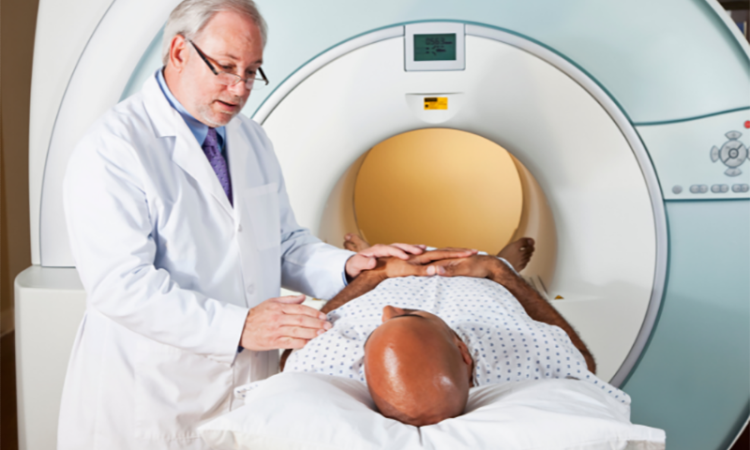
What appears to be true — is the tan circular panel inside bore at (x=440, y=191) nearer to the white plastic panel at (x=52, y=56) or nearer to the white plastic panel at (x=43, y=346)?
the white plastic panel at (x=52, y=56)

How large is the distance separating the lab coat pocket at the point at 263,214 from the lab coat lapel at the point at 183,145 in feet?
0.26

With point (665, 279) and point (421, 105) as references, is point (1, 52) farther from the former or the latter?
point (665, 279)

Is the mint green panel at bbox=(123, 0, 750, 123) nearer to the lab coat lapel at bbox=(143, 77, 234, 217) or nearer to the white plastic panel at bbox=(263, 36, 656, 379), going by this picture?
the white plastic panel at bbox=(263, 36, 656, 379)

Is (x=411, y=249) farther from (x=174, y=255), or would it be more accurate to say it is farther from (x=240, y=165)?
(x=174, y=255)

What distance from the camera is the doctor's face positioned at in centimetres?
101

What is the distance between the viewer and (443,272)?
1407 mm

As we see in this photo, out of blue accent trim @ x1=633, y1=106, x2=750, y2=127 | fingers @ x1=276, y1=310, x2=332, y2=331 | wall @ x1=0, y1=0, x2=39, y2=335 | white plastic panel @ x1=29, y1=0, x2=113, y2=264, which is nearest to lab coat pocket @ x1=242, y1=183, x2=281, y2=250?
fingers @ x1=276, y1=310, x2=332, y2=331

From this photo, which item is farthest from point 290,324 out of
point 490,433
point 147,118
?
point 147,118

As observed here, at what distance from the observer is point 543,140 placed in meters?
1.49

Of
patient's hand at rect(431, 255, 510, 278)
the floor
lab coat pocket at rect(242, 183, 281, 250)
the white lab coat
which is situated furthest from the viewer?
the floor

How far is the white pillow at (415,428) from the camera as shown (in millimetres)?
723

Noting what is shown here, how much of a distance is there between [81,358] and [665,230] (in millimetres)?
1347

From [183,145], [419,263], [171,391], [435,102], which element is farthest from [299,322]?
[435,102]

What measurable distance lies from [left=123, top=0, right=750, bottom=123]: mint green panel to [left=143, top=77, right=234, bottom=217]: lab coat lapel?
20.5 inches
